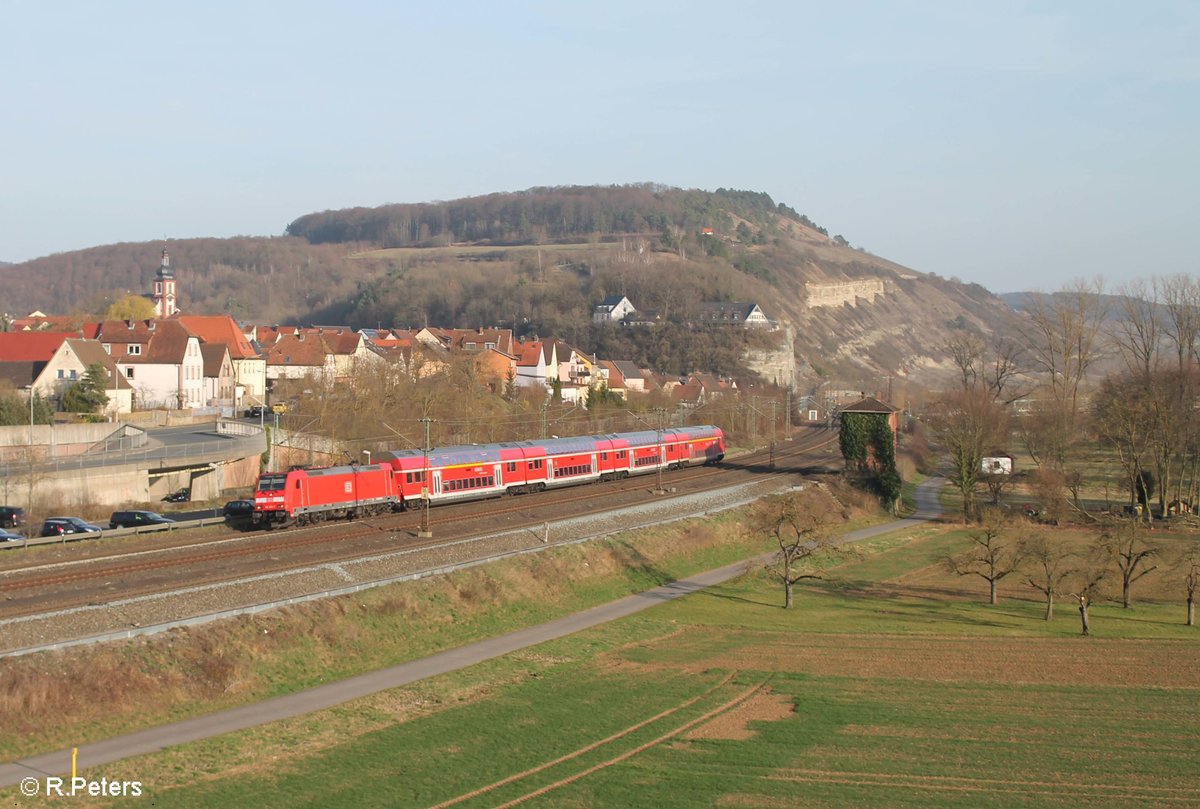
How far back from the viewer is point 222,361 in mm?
89812

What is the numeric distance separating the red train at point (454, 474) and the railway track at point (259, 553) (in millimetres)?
765

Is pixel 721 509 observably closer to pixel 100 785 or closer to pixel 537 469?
pixel 537 469

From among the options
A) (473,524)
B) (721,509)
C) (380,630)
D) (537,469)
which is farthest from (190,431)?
(380,630)

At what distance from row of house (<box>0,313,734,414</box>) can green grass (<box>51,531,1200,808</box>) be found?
170 ft

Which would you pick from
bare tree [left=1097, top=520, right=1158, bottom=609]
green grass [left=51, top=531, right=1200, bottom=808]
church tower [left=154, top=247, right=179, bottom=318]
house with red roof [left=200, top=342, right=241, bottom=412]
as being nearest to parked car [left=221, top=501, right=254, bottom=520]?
green grass [left=51, top=531, right=1200, bottom=808]

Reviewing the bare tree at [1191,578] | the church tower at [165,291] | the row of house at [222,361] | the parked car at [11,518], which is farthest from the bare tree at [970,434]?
the church tower at [165,291]

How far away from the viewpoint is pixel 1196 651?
110ft

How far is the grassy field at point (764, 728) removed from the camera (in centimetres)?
2175

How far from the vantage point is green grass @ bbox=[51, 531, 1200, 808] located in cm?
2175

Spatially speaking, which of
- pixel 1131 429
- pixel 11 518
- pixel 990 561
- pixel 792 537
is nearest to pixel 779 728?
pixel 990 561

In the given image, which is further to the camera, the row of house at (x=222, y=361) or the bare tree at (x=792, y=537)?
the row of house at (x=222, y=361)

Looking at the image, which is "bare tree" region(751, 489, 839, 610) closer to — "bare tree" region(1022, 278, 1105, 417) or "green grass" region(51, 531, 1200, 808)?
"green grass" region(51, 531, 1200, 808)

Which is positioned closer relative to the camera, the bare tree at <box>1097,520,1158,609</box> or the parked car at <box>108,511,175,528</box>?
the bare tree at <box>1097,520,1158,609</box>

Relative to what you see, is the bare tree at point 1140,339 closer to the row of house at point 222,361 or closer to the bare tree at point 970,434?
the bare tree at point 970,434
